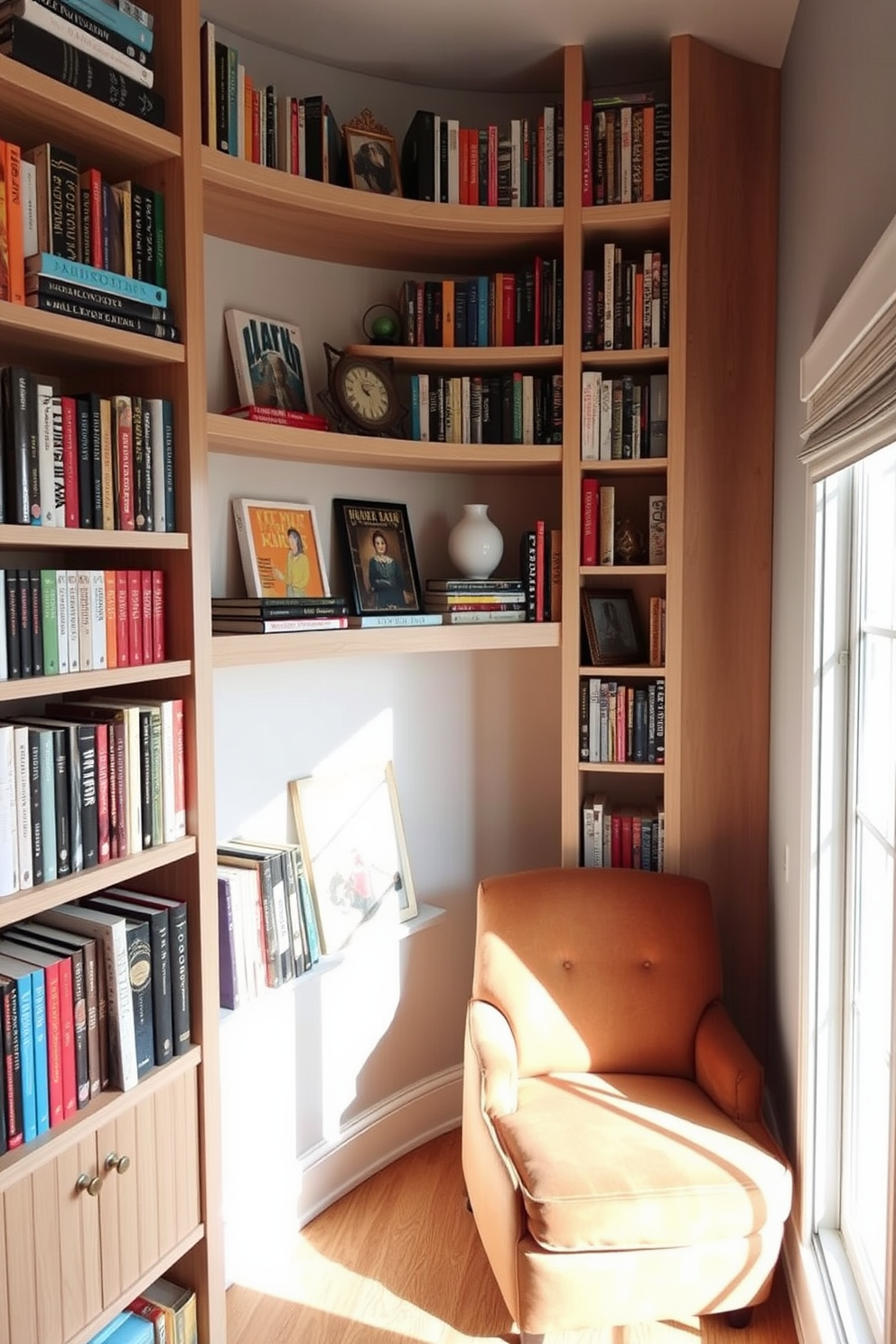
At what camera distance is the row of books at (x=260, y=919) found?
2.13 m

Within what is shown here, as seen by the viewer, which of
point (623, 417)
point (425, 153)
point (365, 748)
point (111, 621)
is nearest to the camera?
point (111, 621)

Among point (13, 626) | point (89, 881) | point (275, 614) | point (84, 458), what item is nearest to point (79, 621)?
point (13, 626)

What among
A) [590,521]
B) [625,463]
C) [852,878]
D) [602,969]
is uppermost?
[625,463]

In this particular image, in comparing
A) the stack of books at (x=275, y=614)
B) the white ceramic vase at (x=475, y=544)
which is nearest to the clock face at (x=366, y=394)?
the white ceramic vase at (x=475, y=544)

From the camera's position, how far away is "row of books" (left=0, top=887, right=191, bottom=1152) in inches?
60.2

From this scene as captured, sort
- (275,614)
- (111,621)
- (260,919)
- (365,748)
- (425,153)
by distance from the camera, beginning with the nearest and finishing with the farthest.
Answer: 1. (111,621)
2. (275,614)
3. (260,919)
4. (425,153)
5. (365,748)

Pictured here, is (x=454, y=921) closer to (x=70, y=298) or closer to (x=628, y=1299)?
(x=628, y=1299)

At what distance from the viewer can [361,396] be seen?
2.35m

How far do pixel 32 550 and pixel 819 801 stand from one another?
1.57 metres

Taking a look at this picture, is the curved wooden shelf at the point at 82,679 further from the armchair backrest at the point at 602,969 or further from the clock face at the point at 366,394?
the armchair backrest at the point at 602,969

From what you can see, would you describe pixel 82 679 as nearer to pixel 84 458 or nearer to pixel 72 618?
pixel 72 618

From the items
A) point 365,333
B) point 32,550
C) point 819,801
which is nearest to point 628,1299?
point 819,801

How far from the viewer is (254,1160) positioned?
7.46 feet

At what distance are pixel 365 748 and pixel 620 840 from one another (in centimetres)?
71
